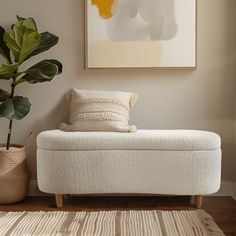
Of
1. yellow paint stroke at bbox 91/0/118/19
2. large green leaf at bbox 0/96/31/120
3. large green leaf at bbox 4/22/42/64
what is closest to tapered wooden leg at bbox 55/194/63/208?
large green leaf at bbox 0/96/31/120

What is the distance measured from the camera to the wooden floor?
2.80 m

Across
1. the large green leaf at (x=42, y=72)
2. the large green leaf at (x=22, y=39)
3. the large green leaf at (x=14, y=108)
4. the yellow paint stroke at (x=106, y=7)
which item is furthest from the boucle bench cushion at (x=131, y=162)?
the yellow paint stroke at (x=106, y=7)

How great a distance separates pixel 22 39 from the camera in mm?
2740

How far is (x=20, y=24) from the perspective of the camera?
2.79 metres

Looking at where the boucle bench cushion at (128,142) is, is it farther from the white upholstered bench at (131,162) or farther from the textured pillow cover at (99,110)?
the textured pillow cover at (99,110)

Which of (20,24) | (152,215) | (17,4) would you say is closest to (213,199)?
(152,215)

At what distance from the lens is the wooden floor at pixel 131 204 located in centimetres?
280

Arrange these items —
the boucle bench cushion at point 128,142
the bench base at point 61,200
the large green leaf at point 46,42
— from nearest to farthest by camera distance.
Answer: the boucle bench cushion at point 128,142, the bench base at point 61,200, the large green leaf at point 46,42

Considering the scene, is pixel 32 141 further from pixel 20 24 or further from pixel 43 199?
pixel 20 24

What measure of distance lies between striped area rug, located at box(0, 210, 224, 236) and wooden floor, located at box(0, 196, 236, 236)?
159 millimetres

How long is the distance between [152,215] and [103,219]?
0.33 meters

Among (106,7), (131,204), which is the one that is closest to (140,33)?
(106,7)

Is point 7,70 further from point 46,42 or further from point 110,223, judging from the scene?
point 110,223

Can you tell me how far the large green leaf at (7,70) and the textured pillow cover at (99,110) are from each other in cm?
51
